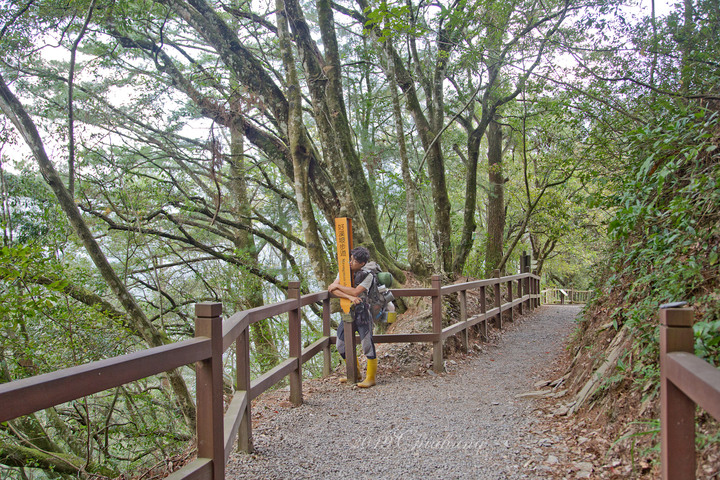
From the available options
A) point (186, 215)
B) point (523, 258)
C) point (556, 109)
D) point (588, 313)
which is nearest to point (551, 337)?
point (588, 313)

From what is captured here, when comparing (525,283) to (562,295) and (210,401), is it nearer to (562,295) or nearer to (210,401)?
(210,401)

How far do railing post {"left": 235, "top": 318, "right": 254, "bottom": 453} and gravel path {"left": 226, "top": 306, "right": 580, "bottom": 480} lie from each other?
0.33 feet

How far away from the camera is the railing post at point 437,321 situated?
660 cm

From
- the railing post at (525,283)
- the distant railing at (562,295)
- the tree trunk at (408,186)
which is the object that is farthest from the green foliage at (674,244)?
the distant railing at (562,295)

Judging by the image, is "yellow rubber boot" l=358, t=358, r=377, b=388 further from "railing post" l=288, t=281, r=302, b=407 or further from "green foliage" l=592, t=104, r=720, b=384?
"green foliage" l=592, t=104, r=720, b=384

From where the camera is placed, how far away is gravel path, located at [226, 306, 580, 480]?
3.53 m

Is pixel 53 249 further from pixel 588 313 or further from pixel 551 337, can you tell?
pixel 551 337

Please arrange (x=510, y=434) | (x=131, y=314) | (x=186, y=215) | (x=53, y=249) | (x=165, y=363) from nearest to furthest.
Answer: (x=165, y=363) → (x=510, y=434) → (x=131, y=314) → (x=53, y=249) → (x=186, y=215)

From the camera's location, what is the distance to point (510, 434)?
4195mm

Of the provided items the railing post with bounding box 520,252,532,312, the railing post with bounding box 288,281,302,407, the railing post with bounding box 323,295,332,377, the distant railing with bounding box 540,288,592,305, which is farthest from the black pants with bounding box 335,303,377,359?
the distant railing with bounding box 540,288,592,305

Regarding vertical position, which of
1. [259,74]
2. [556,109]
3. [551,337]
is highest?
[259,74]

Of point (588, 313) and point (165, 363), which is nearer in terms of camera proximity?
point (165, 363)

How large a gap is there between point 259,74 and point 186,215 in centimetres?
479

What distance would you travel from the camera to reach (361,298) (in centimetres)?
588
